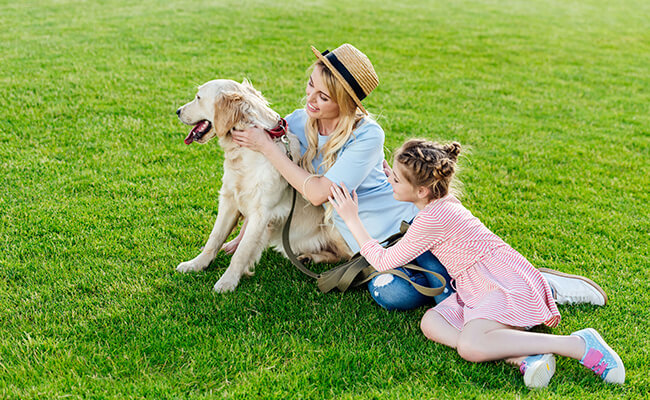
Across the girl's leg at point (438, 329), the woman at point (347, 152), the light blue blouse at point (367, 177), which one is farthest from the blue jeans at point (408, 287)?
the light blue blouse at point (367, 177)

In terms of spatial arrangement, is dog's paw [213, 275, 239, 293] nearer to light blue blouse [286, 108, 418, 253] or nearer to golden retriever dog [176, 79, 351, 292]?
golden retriever dog [176, 79, 351, 292]

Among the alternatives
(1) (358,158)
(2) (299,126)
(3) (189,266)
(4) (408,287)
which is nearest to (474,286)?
(4) (408,287)

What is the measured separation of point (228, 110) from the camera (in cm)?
372

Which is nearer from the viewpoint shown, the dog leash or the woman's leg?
the woman's leg

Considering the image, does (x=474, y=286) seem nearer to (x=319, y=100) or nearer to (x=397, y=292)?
(x=397, y=292)

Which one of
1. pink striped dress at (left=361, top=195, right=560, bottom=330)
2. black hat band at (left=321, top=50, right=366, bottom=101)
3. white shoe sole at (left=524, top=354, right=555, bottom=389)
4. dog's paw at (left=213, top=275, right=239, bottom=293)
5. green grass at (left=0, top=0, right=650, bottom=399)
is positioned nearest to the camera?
white shoe sole at (left=524, top=354, right=555, bottom=389)

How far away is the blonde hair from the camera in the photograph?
358 centimetres

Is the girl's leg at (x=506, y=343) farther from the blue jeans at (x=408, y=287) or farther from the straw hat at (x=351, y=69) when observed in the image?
the straw hat at (x=351, y=69)

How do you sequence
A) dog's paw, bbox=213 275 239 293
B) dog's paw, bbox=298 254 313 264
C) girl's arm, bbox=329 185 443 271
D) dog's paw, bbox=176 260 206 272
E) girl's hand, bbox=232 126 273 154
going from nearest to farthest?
girl's arm, bbox=329 185 443 271 → girl's hand, bbox=232 126 273 154 → dog's paw, bbox=213 275 239 293 → dog's paw, bbox=176 260 206 272 → dog's paw, bbox=298 254 313 264

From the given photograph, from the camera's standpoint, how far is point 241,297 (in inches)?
150

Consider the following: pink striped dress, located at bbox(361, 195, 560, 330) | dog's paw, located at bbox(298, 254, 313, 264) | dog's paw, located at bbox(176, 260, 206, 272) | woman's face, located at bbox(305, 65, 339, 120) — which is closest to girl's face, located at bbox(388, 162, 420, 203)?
pink striped dress, located at bbox(361, 195, 560, 330)

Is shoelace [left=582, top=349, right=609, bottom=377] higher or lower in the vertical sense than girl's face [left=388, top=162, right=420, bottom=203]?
lower

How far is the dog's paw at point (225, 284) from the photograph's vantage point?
3.88m

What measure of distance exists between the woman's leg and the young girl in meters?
0.23
